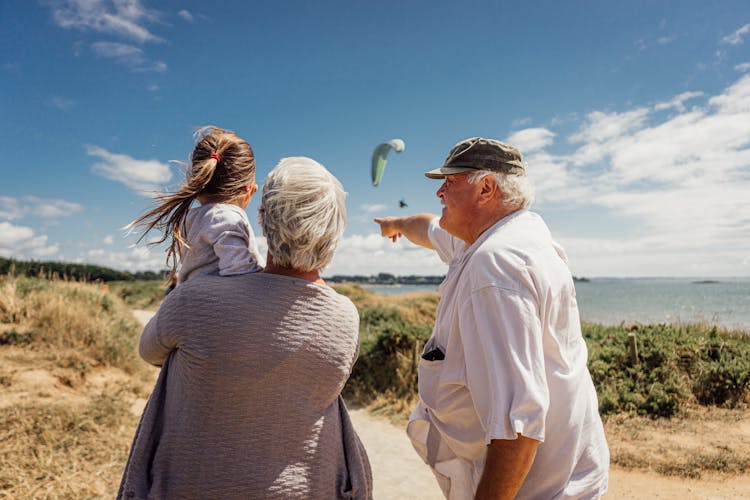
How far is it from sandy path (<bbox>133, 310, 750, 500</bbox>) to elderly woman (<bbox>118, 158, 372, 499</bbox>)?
11.5ft

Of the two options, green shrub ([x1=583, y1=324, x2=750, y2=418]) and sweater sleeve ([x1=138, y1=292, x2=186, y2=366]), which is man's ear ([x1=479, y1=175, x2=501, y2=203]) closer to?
sweater sleeve ([x1=138, y1=292, x2=186, y2=366])

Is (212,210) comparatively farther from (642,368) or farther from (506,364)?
(642,368)

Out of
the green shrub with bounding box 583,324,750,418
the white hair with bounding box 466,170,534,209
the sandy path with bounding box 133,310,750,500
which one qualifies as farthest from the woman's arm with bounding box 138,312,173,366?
the green shrub with bounding box 583,324,750,418

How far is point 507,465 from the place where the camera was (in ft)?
4.09

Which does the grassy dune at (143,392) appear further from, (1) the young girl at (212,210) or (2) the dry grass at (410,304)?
(2) the dry grass at (410,304)

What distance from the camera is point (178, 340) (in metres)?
1.44

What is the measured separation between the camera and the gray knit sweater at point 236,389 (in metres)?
1.42

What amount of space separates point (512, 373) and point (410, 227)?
1469 millimetres

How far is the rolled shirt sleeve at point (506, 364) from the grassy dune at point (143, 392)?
147 inches

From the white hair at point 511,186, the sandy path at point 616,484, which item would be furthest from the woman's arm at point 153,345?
the sandy path at point 616,484

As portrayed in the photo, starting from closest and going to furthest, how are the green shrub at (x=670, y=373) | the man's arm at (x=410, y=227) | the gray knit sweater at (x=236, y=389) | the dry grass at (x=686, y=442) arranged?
the gray knit sweater at (x=236, y=389) → the man's arm at (x=410, y=227) → the dry grass at (x=686, y=442) → the green shrub at (x=670, y=373)

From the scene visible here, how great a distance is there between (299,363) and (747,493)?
194 inches

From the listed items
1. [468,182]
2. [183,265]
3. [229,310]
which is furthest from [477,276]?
[183,265]

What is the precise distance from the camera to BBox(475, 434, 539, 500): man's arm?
1.24 meters
